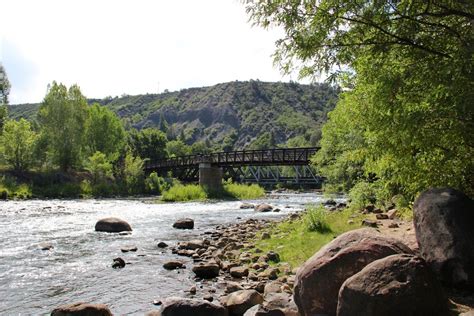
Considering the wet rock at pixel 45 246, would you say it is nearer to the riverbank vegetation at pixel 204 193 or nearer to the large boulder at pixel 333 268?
the large boulder at pixel 333 268

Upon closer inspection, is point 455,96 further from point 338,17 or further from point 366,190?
point 366,190

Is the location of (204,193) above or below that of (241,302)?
below

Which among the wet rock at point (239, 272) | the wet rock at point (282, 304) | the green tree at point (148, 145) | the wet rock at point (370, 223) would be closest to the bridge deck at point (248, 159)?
the green tree at point (148, 145)

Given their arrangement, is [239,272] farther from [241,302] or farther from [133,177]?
[133,177]

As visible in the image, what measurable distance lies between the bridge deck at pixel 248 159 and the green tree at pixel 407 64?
137ft

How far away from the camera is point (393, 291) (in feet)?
19.2

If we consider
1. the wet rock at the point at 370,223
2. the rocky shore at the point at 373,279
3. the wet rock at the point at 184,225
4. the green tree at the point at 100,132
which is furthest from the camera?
the green tree at the point at 100,132

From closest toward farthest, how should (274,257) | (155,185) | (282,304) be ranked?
(282,304)
(274,257)
(155,185)

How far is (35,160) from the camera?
59500 mm

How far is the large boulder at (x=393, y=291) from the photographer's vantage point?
5.82 meters

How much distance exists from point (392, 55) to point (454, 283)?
452cm

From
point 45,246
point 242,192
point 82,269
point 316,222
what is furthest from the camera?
point 242,192

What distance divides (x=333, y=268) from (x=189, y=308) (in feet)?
9.03

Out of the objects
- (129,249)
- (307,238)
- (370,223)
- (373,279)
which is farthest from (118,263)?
(373,279)
